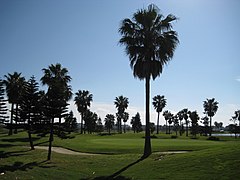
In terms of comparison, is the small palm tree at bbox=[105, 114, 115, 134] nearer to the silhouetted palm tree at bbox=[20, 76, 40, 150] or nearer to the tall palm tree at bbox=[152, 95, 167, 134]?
the tall palm tree at bbox=[152, 95, 167, 134]

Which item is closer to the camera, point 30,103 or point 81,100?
point 30,103

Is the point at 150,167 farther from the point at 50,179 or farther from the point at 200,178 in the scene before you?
the point at 50,179

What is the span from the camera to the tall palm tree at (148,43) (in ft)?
78.6

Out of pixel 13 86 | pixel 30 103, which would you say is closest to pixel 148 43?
pixel 30 103

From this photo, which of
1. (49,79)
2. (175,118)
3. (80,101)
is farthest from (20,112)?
(175,118)

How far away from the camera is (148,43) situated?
23.9 metres

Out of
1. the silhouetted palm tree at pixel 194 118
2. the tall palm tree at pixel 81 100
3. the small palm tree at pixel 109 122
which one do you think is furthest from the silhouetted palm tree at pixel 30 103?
the small palm tree at pixel 109 122

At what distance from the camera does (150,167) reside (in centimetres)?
1803

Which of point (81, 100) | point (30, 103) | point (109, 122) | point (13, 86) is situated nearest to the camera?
point (30, 103)

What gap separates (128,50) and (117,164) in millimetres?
9933

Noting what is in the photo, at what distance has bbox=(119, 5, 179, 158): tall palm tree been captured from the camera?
2395cm

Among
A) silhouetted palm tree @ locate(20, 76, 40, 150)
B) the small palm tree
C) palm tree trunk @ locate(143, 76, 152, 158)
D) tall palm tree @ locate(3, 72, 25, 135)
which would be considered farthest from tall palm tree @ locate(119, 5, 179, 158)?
the small palm tree

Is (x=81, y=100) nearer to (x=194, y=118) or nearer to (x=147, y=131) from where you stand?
(x=194, y=118)

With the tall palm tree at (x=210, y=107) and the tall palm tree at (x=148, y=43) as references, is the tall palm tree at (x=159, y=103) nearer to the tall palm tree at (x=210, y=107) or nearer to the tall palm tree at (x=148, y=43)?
the tall palm tree at (x=210, y=107)
